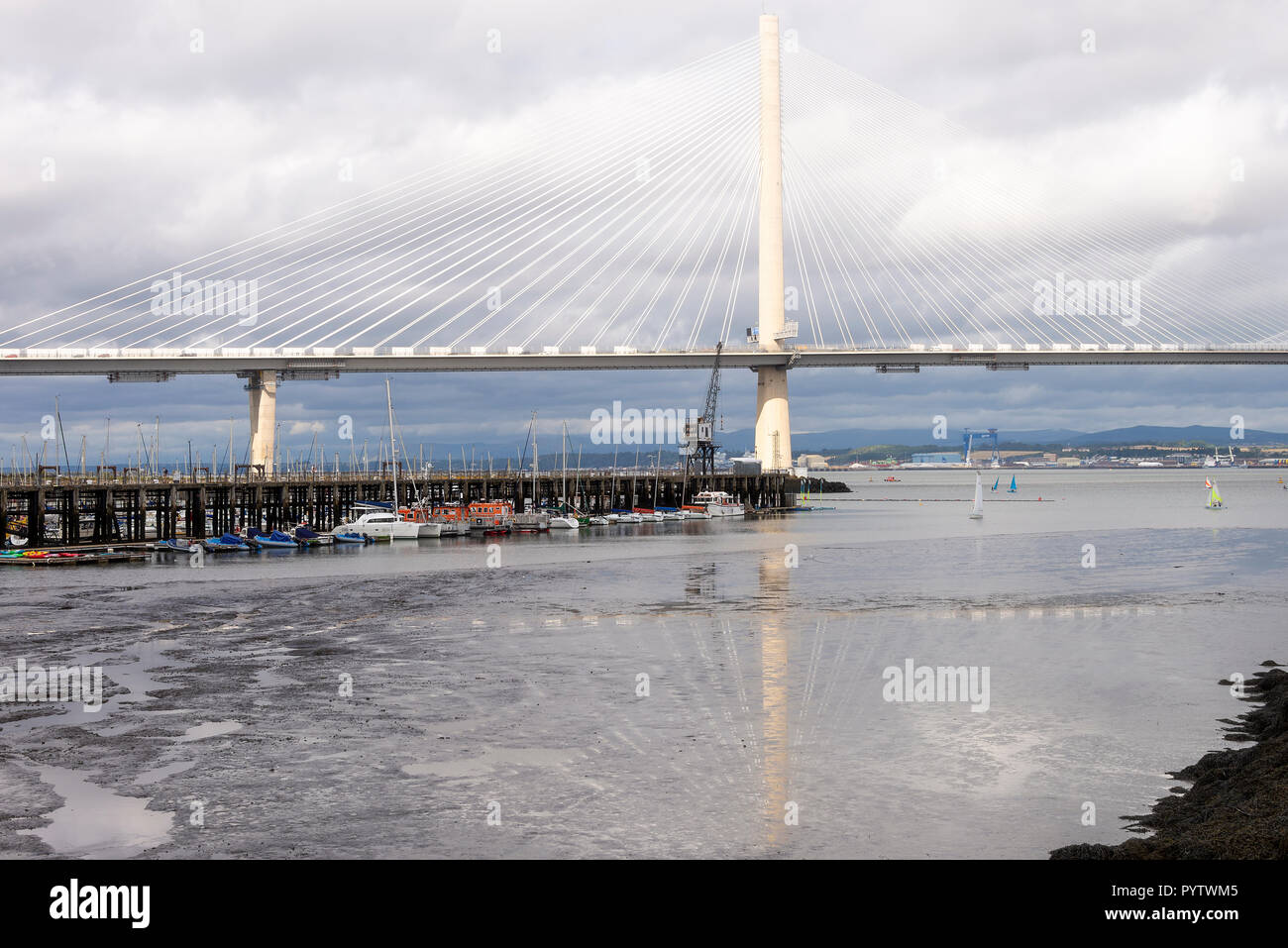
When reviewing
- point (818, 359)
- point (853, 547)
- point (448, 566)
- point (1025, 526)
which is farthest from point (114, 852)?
point (818, 359)

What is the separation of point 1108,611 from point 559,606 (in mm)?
14043

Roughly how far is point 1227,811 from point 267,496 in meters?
78.6

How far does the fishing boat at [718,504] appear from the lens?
9362cm

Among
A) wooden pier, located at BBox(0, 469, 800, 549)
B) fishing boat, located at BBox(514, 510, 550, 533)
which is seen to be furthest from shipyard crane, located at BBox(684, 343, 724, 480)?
fishing boat, located at BBox(514, 510, 550, 533)

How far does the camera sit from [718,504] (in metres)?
94.7

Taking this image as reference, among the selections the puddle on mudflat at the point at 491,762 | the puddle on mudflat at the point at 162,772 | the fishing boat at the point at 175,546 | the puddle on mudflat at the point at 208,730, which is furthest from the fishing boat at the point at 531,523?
the puddle on mudflat at the point at 162,772

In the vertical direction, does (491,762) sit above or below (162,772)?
below

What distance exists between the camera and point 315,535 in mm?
62312

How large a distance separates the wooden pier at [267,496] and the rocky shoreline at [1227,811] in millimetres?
55043

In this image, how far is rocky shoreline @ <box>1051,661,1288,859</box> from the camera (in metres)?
9.82

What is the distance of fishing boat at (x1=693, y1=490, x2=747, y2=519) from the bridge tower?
40.7 ft

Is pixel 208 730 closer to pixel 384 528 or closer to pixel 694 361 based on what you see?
pixel 384 528

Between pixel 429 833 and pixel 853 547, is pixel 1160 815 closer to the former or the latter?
pixel 429 833

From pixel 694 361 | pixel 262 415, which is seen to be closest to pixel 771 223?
pixel 694 361
